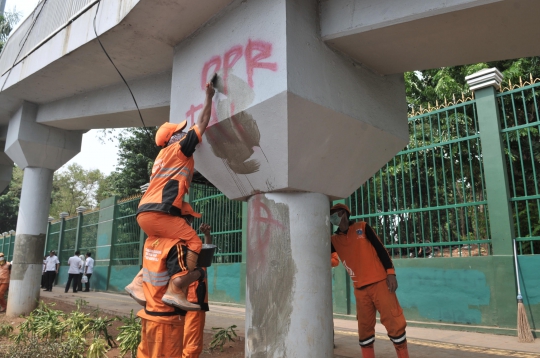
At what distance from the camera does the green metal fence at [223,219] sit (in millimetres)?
9281

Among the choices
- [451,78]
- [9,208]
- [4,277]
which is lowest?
[4,277]

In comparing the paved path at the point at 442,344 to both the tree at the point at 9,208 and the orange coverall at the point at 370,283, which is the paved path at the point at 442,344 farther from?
the tree at the point at 9,208

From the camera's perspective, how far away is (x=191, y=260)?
10.0 feet

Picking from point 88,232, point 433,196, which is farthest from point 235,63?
point 88,232

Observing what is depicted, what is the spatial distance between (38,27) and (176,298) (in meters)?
4.86

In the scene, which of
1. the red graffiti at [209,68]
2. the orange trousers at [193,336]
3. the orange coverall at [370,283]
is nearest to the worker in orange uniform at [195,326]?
the orange trousers at [193,336]

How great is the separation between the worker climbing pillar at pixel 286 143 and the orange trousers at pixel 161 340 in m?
0.56

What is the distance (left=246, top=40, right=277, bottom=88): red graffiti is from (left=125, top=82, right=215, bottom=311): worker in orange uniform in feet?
1.98

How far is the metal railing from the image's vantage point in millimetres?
4988

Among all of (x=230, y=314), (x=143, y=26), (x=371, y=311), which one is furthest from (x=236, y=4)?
(x=230, y=314)

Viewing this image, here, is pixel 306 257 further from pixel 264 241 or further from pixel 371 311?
pixel 371 311

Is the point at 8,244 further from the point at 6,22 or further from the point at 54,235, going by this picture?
the point at 6,22

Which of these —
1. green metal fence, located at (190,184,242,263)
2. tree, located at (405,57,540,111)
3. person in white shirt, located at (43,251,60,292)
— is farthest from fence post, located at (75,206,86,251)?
tree, located at (405,57,540,111)

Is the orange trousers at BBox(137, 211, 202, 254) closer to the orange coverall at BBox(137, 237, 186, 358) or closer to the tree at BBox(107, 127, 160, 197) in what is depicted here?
the orange coverall at BBox(137, 237, 186, 358)
